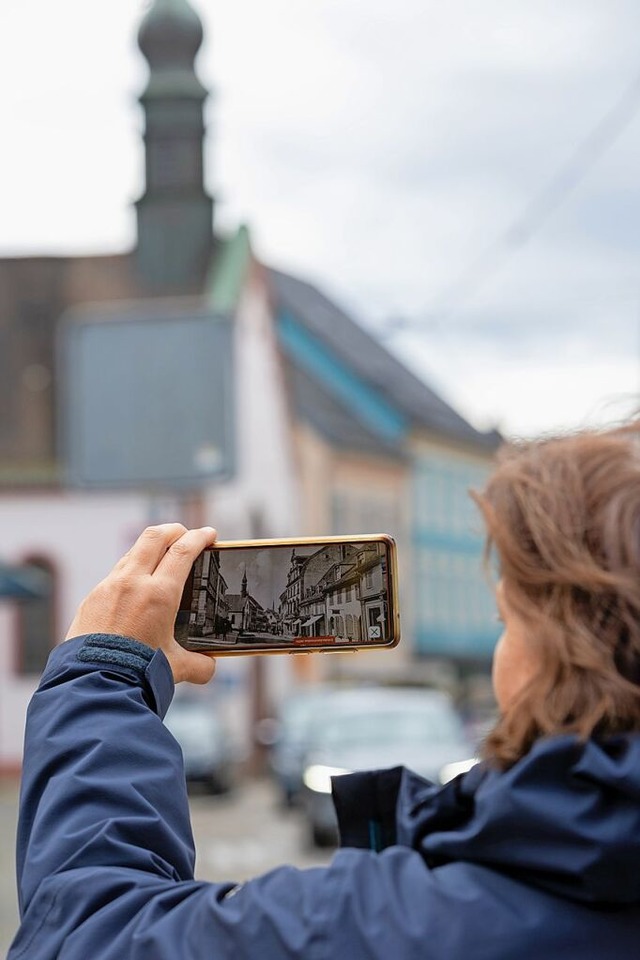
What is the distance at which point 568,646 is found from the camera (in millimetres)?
1630

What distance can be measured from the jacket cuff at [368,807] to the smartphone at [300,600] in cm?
16

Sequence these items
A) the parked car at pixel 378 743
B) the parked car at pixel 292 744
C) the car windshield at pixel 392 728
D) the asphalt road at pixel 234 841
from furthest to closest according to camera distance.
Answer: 1. the parked car at pixel 292 744
2. the car windshield at pixel 392 728
3. the parked car at pixel 378 743
4. the asphalt road at pixel 234 841

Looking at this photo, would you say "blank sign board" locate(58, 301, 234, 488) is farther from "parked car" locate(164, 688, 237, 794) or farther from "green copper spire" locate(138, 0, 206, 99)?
"green copper spire" locate(138, 0, 206, 99)

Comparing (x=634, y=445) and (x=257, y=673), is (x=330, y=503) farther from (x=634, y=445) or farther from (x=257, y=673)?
(x=634, y=445)

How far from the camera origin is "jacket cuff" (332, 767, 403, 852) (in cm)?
187

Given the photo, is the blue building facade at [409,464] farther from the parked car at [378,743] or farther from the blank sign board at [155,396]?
the blank sign board at [155,396]

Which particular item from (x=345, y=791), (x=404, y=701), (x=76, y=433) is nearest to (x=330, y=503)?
(x=404, y=701)

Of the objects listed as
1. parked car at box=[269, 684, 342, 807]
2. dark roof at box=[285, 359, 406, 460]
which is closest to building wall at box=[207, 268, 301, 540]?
dark roof at box=[285, 359, 406, 460]

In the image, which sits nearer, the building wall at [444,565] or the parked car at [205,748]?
the parked car at [205,748]

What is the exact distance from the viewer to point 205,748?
93.8 feet

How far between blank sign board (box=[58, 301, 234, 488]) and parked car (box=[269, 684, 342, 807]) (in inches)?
326

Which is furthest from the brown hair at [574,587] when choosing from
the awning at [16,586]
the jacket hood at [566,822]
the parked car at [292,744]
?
the awning at [16,586]

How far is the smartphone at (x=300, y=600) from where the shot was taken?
1999 millimetres

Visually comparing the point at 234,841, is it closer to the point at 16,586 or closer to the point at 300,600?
the point at 16,586
